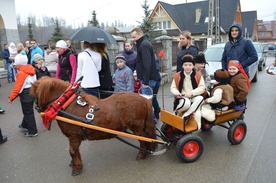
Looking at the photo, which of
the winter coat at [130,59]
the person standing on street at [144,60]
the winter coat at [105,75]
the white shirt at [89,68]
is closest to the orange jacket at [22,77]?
the white shirt at [89,68]

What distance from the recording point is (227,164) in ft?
11.5

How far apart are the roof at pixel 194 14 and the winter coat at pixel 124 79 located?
29150 mm

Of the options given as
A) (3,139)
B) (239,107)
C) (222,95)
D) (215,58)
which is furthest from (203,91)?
(215,58)

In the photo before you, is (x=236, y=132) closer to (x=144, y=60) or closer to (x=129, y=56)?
(x=144, y=60)

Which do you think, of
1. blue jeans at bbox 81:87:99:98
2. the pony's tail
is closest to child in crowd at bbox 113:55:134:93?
blue jeans at bbox 81:87:99:98

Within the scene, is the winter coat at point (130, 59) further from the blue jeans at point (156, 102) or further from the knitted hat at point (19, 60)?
the knitted hat at point (19, 60)

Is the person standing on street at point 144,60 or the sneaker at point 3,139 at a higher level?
the person standing on street at point 144,60

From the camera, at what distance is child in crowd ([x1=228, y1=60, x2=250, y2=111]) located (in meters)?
3.88

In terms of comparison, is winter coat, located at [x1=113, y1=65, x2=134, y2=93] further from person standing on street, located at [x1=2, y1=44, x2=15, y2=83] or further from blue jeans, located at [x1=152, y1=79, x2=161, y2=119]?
person standing on street, located at [x1=2, y1=44, x2=15, y2=83]

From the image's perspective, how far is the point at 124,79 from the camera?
4.70m

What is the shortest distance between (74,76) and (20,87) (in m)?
1.08

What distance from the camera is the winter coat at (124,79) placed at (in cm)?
468

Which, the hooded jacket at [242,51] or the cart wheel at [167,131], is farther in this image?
the hooded jacket at [242,51]

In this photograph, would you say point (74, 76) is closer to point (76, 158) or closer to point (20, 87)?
point (20, 87)
